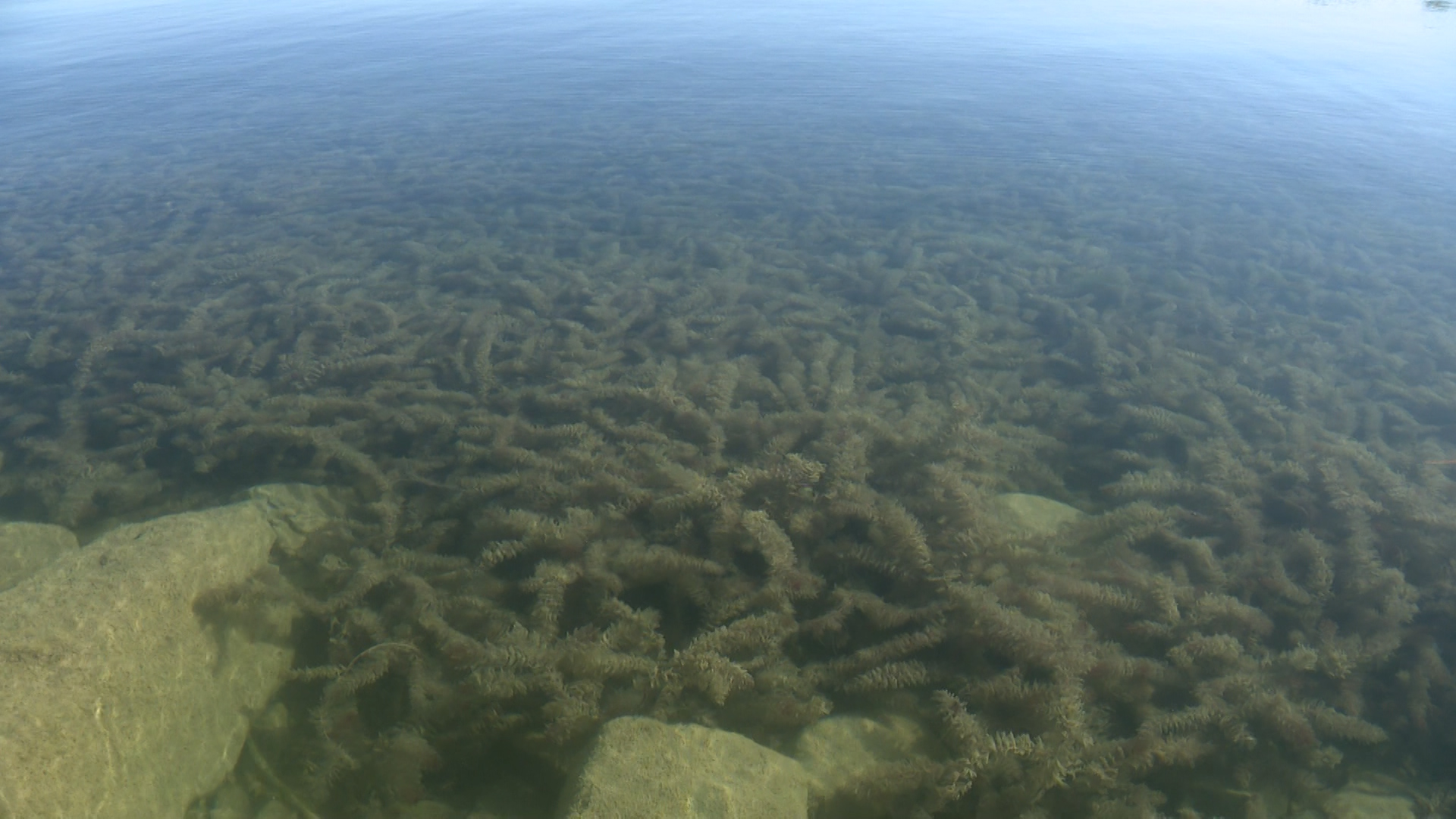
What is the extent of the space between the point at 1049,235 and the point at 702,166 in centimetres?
574

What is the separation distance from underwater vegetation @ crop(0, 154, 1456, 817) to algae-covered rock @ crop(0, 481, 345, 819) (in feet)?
1.11

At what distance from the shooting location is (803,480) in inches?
235

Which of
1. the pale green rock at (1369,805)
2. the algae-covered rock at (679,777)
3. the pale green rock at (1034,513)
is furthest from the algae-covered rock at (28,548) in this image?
the pale green rock at (1369,805)

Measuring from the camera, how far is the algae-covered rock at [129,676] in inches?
155

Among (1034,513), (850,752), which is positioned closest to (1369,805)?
(1034,513)

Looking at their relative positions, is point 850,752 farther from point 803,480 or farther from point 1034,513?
point 1034,513

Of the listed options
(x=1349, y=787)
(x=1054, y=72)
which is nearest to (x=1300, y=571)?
(x=1349, y=787)

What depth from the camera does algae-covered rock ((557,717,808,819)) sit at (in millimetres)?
3836

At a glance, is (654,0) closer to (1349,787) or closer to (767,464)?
(767,464)

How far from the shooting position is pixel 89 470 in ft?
22.1

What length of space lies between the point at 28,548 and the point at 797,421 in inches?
222

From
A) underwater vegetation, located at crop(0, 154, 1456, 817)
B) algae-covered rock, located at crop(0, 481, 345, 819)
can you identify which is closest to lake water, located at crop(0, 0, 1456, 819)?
underwater vegetation, located at crop(0, 154, 1456, 817)

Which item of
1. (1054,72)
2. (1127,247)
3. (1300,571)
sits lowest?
(1300,571)

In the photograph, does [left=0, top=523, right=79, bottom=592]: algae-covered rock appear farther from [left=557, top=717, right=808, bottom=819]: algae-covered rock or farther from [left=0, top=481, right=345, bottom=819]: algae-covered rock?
[left=557, top=717, right=808, bottom=819]: algae-covered rock
